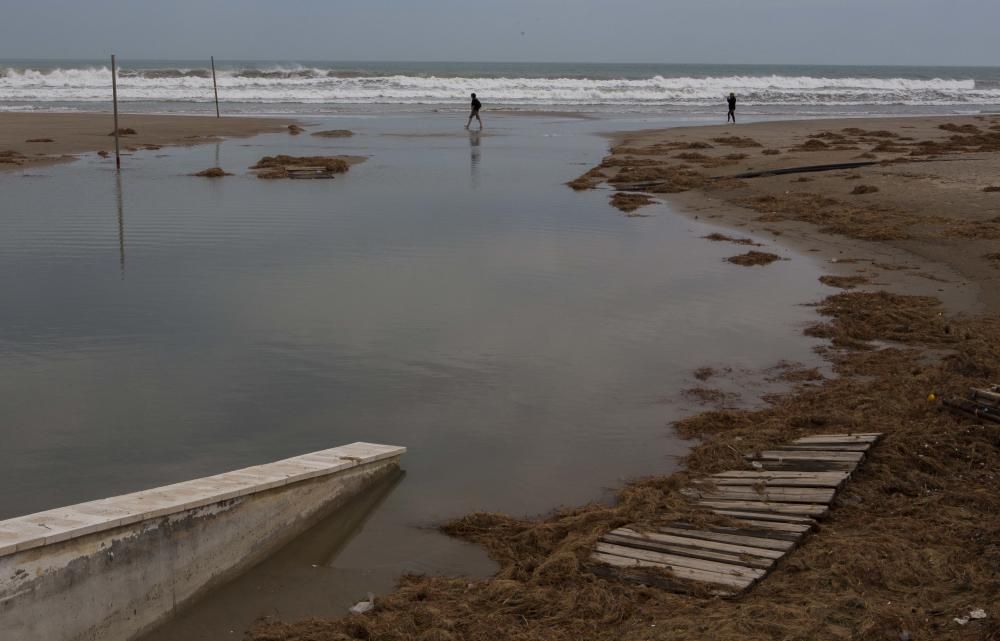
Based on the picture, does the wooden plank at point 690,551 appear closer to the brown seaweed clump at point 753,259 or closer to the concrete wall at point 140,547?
the concrete wall at point 140,547

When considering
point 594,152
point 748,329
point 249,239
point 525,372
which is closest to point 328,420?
point 525,372

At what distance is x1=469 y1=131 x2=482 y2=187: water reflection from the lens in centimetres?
2228

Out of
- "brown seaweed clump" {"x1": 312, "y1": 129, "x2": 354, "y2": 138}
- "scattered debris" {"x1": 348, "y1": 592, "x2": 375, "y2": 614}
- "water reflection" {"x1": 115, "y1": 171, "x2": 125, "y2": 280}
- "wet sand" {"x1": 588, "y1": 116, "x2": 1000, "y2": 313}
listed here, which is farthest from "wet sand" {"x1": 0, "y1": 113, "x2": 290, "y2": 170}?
"scattered debris" {"x1": 348, "y1": 592, "x2": 375, "y2": 614}

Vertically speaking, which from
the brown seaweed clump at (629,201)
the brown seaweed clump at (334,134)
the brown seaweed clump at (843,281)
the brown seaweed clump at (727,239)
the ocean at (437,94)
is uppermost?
the ocean at (437,94)

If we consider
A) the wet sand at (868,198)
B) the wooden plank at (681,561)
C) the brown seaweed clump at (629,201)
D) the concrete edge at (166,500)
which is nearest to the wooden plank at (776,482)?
the wooden plank at (681,561)

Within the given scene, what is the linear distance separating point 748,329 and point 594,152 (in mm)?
18667

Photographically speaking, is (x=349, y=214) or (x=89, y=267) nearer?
(x=89, y=267)

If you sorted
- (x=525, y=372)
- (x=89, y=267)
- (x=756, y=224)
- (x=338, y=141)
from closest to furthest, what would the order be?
(x=525, y=372) → (x=89, y=267) → (x=756, y=224) → (x=338, y=141)

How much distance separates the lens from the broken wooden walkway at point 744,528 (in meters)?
5.36

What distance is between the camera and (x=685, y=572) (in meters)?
5.34

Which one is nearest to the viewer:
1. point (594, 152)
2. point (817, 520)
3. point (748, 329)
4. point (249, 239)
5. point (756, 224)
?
point (817, 520)

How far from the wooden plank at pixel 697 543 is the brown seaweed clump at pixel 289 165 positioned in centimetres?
1770

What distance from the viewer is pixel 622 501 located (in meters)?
6.51

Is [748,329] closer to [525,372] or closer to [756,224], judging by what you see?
[525,372]
